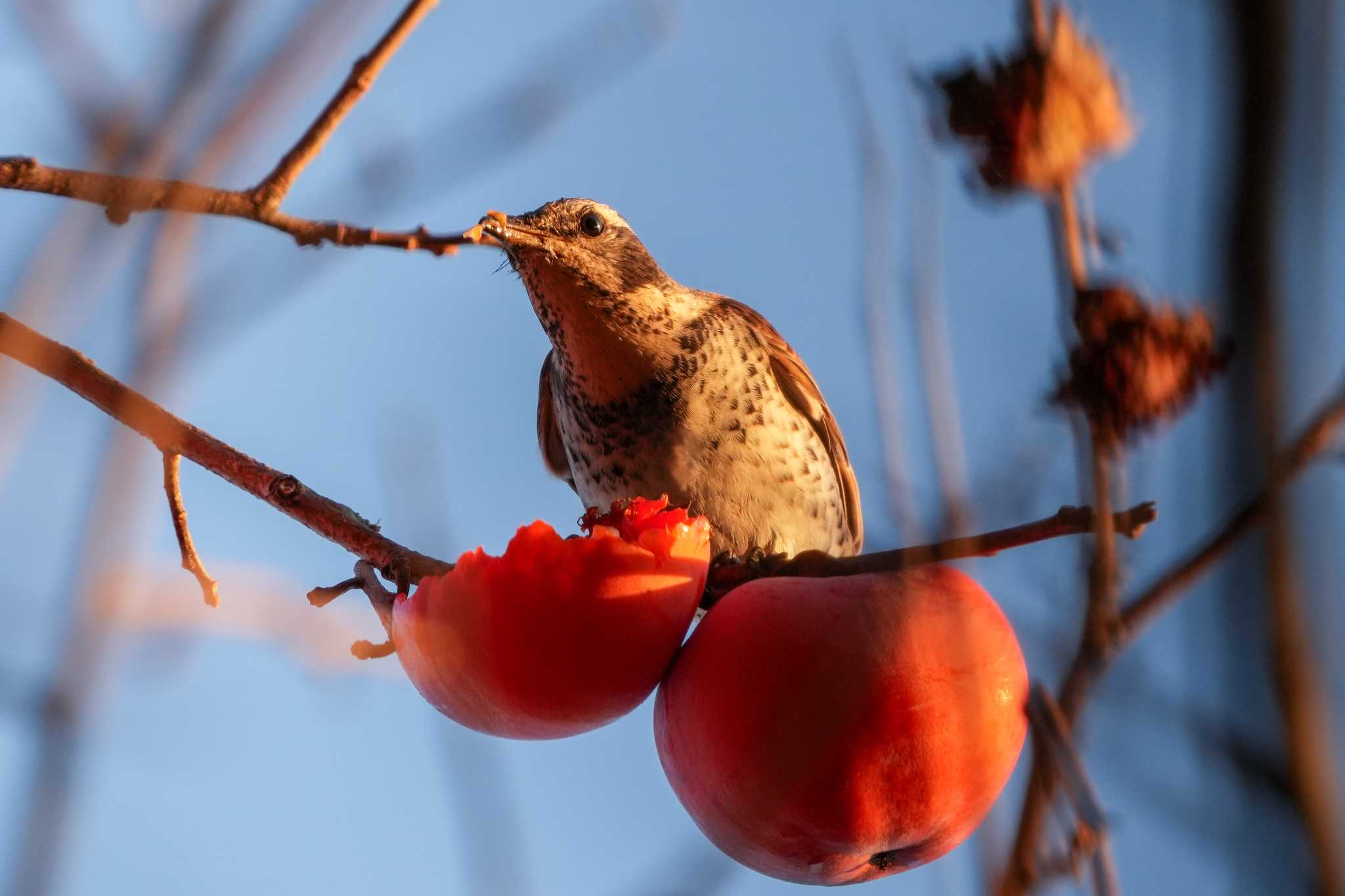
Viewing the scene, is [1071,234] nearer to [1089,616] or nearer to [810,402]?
[1089,616]

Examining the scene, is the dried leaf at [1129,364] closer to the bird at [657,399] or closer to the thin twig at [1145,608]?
the thin twig at [1145,608]

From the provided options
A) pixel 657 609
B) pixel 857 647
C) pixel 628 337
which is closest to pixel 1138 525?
pixel 857 647

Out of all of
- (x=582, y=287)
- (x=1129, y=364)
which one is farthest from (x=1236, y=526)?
(x=582, y=287)

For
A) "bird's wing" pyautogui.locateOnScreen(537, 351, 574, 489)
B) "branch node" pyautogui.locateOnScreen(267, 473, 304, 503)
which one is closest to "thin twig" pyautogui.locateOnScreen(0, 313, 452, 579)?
"branch node" pyautogui.locateOnScreen(267, 473, 304, 503)

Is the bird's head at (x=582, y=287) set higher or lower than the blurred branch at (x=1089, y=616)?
higher

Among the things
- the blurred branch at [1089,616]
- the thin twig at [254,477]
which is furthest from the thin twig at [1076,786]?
the thin twig at [254,477]

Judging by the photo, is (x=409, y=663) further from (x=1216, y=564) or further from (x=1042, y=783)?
(x=1216, y=564)
